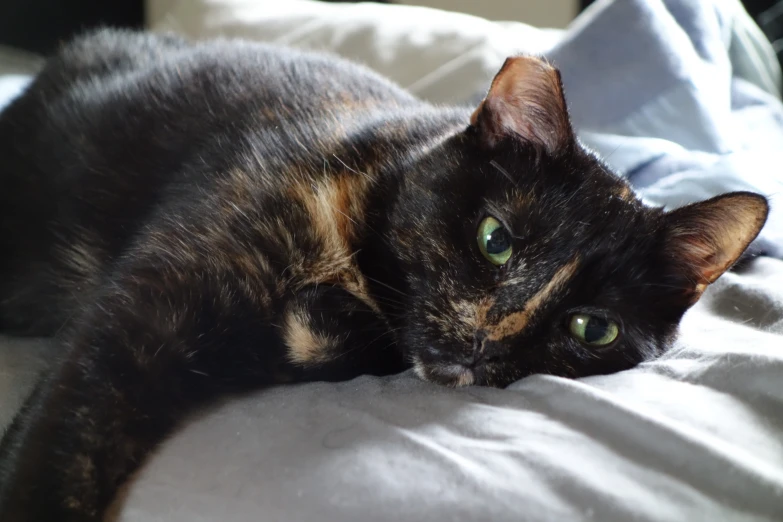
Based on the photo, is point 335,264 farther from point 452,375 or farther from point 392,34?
point 392,34

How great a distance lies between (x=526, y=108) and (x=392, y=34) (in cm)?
114

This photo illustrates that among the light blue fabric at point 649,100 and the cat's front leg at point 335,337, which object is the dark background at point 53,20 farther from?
the cat's front leg at point 335,337

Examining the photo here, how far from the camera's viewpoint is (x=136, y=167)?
132 centimetres

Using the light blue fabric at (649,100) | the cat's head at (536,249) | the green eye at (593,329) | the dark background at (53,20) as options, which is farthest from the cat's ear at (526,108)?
the dark background at (53,20)

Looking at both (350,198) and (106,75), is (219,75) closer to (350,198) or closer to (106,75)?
(106,75)

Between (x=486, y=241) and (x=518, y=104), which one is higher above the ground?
(x=518, y=104)

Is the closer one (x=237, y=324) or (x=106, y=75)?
(x=237, y=324)

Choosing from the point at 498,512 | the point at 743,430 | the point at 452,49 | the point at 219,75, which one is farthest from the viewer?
the point at 452,49

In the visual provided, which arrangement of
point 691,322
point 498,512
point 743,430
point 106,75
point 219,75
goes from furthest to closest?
point 106,75 < point 219,75 < point 691,322 < point 743,430 < point 498,512

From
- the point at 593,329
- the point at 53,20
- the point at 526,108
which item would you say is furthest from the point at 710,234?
the point at 53,20

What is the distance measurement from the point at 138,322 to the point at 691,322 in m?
0.92

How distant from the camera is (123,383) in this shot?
3.05 feet

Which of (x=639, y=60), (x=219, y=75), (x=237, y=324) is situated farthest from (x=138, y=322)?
(x=639, y=60)

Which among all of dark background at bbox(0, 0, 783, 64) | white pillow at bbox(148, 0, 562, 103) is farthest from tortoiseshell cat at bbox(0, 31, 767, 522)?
dark background at bbox(0, 0, 783, 64)
